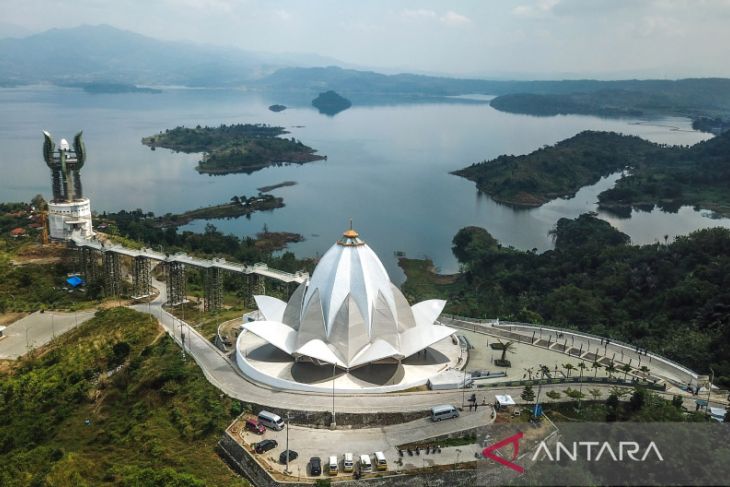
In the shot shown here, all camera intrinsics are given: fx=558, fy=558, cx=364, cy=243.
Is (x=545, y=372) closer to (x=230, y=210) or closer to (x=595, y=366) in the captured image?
(x=595, y=366)

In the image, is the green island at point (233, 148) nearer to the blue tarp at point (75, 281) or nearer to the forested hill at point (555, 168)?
the forested hill at point (555, 168)

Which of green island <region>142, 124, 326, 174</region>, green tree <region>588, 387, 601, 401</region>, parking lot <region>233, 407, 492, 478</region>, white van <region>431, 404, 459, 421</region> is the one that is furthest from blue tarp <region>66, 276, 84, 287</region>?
green island <region>142, 124, 326, 174</region>

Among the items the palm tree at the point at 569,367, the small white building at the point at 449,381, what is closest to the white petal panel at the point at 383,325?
the small white building at the point at 449,381

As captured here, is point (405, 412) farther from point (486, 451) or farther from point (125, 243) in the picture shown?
point (125, 243)

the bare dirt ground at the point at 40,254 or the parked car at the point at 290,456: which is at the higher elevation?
the bare dirt ground at the point at 40,254

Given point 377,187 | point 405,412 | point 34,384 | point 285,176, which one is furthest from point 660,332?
point 285,176
